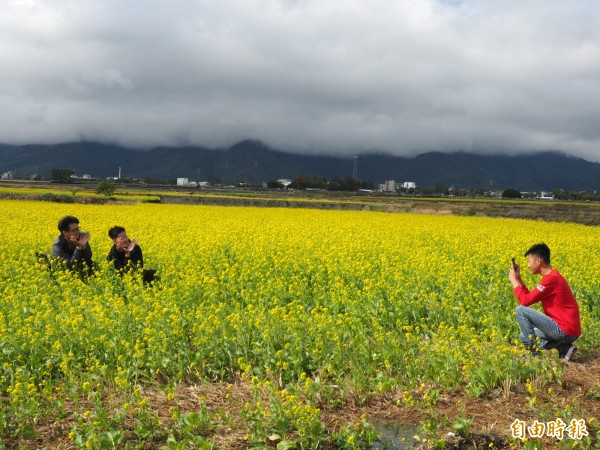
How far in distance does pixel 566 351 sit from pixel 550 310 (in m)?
0.54

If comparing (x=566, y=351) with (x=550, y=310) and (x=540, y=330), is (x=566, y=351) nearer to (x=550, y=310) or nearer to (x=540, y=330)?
(x=540, y=330)

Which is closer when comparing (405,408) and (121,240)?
(405,408)

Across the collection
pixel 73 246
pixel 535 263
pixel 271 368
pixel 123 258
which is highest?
pixel 535 263

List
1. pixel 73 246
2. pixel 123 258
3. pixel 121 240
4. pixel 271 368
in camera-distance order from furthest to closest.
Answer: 1. pixel 73 246
2. pixel 123 258
3. pixel 121 240
4. pixel 271 368

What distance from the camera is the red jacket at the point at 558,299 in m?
5.99

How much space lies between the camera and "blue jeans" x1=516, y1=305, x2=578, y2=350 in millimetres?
6020

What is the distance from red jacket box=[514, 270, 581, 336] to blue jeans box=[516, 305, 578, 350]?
0.09 m

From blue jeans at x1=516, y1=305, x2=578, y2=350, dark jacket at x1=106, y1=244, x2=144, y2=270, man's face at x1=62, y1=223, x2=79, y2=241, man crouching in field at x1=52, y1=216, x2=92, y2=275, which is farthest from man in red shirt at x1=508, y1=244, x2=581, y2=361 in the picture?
man's face at x1=62, y1=223, x2=79, y2=241

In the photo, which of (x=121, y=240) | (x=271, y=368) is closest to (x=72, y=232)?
(x=121, y=240)

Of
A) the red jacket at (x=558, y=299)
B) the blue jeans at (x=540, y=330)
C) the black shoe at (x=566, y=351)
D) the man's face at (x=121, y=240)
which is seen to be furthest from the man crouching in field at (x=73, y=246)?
the black shoe at (x=566, y=351)

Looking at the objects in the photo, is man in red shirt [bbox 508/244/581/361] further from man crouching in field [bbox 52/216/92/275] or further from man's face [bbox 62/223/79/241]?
man's face [bbox 62/223/79/241]

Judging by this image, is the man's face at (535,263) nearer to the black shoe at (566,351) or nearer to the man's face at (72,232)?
the black shoe at (566,351)

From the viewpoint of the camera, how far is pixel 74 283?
8641 millimetres

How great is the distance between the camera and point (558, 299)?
6.05 metres
